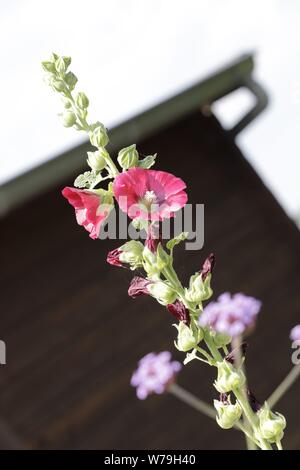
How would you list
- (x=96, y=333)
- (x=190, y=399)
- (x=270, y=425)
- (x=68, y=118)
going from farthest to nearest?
(x=96, y=333) → (x=190, y=399) → (x=68, y=118) → (x=270, y=425)

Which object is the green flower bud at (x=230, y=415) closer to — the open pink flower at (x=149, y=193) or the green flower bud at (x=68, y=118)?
the open pink flower at (x=149, y=193)

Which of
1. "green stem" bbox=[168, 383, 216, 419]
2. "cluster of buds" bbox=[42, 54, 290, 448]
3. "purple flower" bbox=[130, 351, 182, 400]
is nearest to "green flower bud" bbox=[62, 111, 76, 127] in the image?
"cluster of buds" bbox=[42, 54, 290, 448]

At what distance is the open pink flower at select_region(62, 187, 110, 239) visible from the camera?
0.85 metres

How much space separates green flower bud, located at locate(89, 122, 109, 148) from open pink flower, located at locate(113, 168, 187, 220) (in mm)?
66

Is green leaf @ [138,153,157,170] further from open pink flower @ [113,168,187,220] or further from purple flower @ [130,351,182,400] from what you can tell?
purple flower @ [130,351,182,400]

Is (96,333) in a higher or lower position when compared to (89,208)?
lower

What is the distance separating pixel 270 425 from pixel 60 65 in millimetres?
480

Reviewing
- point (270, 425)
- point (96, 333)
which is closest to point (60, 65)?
point (270, 425)

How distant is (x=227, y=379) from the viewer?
2.58 feet

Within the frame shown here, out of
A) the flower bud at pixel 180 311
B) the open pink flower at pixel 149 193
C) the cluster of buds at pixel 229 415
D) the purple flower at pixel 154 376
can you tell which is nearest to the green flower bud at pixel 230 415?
the cluster of buds at pixel 229 415

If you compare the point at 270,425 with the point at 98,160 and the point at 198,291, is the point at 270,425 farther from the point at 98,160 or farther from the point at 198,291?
the point at 98,160

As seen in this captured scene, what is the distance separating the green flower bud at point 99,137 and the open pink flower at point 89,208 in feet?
0.20

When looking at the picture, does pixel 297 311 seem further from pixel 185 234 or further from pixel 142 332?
pixel 185 234
